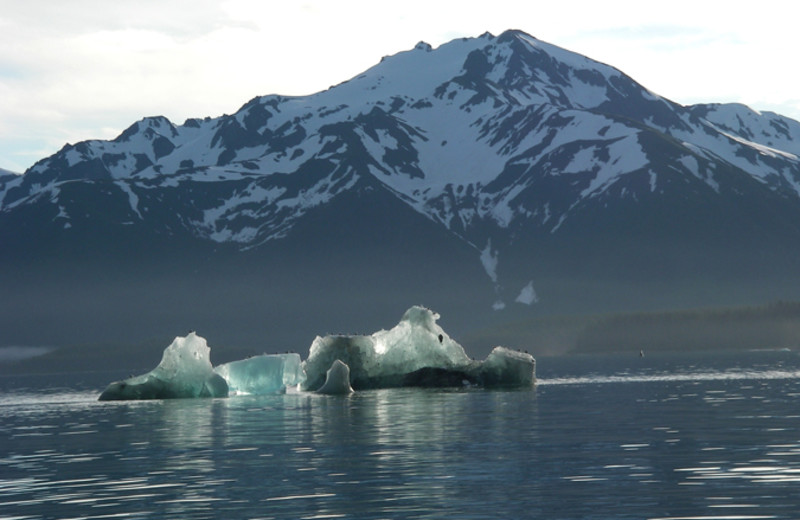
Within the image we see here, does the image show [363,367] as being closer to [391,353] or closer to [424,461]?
[391,353]

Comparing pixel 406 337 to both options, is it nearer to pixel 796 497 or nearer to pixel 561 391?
pixel 561 391

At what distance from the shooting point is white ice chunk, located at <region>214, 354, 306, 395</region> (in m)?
131

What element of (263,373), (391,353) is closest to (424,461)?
(391,353)

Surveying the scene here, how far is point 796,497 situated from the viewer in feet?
131

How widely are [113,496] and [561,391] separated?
7406 cm

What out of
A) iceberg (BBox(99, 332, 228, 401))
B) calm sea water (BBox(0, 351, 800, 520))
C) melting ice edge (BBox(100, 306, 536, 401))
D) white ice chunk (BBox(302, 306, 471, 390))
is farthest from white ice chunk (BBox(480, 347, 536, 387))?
iceberg (BBox(99, 332, 228, 401))

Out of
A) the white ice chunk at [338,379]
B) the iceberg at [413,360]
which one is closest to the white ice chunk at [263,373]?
the iceberg at [413,360]

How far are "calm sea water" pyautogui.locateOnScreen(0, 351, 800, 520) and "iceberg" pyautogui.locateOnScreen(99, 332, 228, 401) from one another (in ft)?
71.2

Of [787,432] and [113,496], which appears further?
[787,432]

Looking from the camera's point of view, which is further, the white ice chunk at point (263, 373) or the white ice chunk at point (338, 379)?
the white ice chunk at point (263, 373)

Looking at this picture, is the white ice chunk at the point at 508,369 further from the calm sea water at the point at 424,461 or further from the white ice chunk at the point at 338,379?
the calm sea water at the point at 424,461

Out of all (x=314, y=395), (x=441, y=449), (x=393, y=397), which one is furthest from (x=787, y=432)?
(x=314, y=395)

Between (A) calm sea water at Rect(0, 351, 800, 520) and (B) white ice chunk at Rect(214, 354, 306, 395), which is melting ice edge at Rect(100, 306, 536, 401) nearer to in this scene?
(B) white ice chunk at Rect(214, 354, 306, 395)

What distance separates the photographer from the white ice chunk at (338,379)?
118688 millimetres
